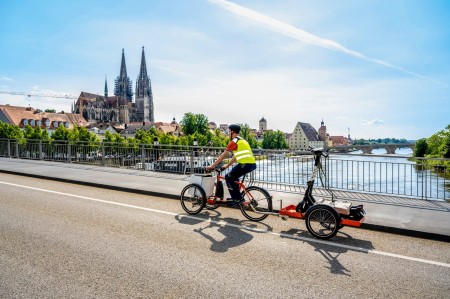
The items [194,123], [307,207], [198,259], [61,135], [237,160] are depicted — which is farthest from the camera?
[194,123]

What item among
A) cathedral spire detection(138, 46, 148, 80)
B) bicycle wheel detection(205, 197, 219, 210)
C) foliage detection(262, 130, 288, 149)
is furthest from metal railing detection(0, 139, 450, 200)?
cathedral spire detection(138, 46, 148, 80)

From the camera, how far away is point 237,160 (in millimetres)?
6906

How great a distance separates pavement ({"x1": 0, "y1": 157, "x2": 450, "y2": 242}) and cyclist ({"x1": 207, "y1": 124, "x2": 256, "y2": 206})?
1.02 metres

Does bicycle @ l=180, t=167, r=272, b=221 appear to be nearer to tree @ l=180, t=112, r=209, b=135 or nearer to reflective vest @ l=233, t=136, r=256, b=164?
reflective vest @ l=233, t=136, r=256, b=164

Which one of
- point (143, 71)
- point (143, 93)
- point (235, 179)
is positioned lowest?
point (235, 179)

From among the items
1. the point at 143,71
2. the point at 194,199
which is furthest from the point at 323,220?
the point at 143,71

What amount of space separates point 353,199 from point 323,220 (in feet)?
11.8

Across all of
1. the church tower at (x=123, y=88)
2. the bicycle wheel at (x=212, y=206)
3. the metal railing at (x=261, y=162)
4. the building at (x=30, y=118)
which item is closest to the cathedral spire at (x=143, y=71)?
the church tower at (x=123, y=88)

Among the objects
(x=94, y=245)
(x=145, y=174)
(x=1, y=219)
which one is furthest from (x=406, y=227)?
(x=145, y=174)

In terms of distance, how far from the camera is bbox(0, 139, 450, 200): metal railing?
8891mm

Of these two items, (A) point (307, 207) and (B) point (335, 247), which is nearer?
(B) point (335, 247)

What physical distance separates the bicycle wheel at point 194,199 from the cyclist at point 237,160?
635 mm

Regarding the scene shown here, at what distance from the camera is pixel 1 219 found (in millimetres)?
6324

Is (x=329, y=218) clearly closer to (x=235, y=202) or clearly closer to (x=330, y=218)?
(x=330, y=218)
